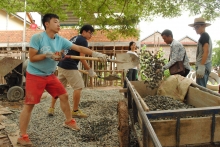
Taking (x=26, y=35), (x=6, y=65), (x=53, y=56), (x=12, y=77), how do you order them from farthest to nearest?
1. (x=26, y=35)
2. (x=12, y=77)
3. (x=6, y=65)
4. (x=53, y=56)

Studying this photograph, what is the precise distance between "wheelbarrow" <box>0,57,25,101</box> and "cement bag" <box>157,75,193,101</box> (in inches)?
184

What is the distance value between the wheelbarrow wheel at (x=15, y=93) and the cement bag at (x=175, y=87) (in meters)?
Result: 4.64

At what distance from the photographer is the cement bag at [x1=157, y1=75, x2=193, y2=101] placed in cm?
340

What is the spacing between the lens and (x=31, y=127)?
12.2 ft

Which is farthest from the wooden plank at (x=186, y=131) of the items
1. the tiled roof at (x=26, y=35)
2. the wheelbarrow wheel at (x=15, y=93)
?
the tiled roof at (x=26, y=35)

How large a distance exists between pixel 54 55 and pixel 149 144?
171cm

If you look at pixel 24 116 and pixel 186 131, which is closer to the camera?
pixel 186 131

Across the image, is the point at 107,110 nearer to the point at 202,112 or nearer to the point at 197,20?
the point at 197,20

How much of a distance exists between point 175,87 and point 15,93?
16.5 feet

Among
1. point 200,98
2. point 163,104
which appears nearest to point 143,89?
point 163,104

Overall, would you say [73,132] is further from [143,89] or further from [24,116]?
[143,89]

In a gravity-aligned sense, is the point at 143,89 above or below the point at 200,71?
below

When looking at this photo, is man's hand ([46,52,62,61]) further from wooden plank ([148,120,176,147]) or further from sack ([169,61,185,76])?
sack ([169,61,185,76])

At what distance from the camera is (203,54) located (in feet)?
13.4
